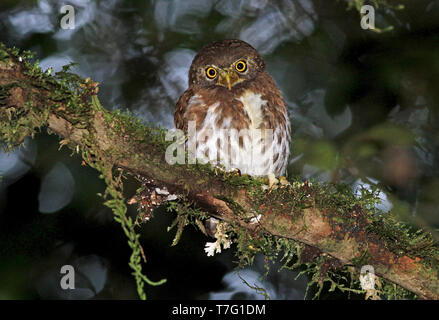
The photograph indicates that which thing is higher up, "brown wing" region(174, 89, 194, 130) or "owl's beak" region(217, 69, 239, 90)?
"owl's beak" region(217, 69, 239, 90)

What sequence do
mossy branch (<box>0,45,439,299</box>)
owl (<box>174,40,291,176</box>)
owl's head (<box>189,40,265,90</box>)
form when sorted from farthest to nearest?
owl's head (<box>189,40,265,90</box>) < owl (<box>174,40,291,176</box>) < mossy branch (<box>0,45,439,299</box>)

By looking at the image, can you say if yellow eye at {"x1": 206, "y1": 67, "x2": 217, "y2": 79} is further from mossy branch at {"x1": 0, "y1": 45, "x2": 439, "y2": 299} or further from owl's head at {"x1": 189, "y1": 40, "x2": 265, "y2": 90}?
mossy branch at {"x1": 0, "y1": 45, "x2": 439, "y2": 299}

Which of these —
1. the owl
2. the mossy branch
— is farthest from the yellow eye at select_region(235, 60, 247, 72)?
the mossy branch

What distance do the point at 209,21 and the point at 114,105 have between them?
1.51m

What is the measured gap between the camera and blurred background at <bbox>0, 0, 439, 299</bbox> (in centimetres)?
461

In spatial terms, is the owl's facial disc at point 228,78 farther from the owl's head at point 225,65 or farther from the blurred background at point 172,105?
the blurred background at point 172,105

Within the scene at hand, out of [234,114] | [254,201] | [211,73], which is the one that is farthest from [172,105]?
[254,201]

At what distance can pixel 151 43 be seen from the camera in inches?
223

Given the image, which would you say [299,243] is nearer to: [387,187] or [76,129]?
[76,129]

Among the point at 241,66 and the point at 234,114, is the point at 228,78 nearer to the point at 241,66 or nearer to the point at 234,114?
the point at 241,66

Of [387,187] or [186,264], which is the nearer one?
[387,187]

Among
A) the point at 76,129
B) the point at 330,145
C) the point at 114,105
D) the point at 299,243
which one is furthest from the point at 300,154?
the point at 76,129

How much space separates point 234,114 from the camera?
3.48 meters

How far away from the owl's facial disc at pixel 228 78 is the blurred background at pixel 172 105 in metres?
1.18
